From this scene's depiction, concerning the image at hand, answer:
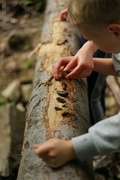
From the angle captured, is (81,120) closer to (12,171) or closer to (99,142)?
(99,142)

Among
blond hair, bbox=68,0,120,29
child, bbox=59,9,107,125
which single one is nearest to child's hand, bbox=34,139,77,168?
blond hair, bbox=68,0,120,29

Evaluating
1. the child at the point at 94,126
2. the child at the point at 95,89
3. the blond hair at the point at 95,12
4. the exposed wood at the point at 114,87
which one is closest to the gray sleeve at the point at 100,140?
the child at the point at 94,126

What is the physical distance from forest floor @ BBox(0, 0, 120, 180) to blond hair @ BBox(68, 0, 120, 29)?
154cm

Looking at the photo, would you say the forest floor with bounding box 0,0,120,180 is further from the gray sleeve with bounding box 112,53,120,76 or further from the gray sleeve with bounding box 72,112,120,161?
the gray sleeve with bounding box 72,112,120,161

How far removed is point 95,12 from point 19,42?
2.66 meters

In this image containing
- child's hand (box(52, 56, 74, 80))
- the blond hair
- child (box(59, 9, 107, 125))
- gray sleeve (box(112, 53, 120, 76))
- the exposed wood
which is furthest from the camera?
the exposed wood

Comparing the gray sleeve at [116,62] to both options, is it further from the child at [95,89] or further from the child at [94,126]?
the child at [95,89]

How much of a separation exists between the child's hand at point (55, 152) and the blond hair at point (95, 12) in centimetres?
43

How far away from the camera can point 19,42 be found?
364 cm

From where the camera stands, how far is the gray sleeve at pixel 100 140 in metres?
1.06

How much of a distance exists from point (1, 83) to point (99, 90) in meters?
1.47

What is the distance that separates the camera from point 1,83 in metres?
3.26

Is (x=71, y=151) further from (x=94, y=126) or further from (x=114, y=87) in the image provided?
(x=114, y=87)

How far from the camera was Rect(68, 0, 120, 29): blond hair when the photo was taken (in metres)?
1.04
